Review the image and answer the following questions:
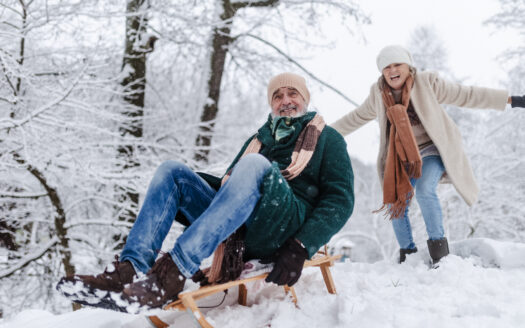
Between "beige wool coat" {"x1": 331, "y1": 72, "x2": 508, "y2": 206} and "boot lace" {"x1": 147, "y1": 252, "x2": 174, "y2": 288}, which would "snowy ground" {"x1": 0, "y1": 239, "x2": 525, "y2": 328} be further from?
"beige wool coat" {"x1": 331, "y1": 72, "x2": 508, "y2": 206}

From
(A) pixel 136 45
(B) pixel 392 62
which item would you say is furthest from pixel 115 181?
(B) pixel 392 62

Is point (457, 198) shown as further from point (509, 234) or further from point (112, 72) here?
point (112, 72)

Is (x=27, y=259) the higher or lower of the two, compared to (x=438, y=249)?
lower

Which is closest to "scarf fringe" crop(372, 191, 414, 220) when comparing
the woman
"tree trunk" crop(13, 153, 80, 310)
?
the woman

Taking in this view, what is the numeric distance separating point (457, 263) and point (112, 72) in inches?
188

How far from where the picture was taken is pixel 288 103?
219 cm

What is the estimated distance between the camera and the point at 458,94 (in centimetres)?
247

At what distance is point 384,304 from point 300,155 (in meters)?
0.80

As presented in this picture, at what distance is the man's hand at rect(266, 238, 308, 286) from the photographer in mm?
1534

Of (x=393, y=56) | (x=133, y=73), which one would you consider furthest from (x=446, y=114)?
(x=133, y=73)

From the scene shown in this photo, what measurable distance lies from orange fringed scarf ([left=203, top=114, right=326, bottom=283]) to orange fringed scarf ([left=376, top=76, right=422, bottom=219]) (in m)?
0.66

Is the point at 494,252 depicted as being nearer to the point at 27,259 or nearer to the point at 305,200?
the point at 305,200

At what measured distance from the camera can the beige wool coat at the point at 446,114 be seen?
7.76 ft

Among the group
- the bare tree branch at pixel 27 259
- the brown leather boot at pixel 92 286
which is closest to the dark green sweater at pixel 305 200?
the brown leather boot at pixel 92 286
